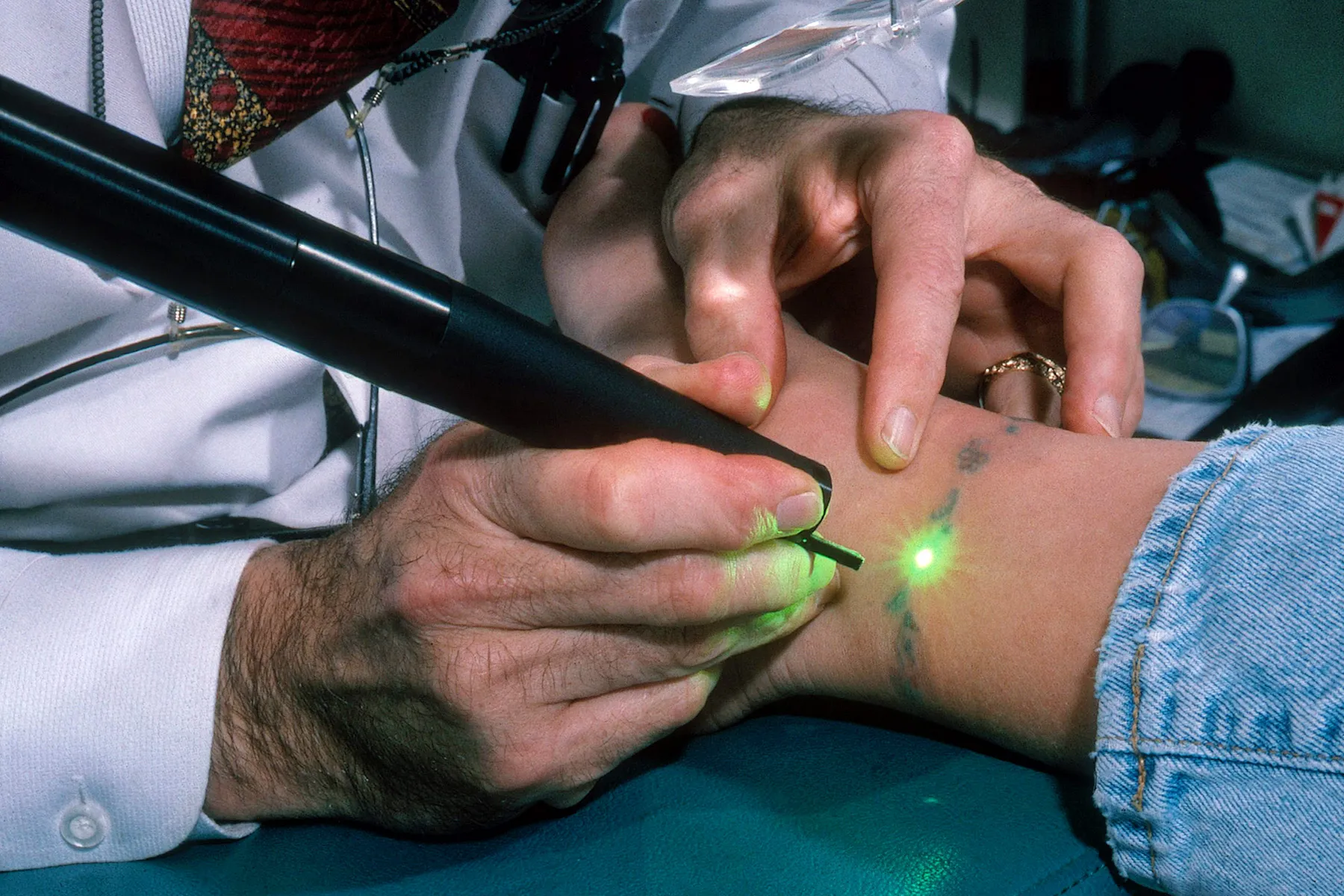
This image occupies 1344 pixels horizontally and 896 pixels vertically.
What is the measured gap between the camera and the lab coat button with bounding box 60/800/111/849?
0.61 meters

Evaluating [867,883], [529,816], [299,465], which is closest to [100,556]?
[299,465]

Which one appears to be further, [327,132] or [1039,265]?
[327,132]

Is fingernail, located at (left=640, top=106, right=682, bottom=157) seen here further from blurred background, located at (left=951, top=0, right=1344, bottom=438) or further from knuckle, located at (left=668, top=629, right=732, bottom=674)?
blurred background, located at (left=951, top=0, right=1344, bottom=438)

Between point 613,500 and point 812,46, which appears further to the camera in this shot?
point 812,46

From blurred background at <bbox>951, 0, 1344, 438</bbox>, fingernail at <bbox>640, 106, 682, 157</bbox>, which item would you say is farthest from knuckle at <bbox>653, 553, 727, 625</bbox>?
blurred background at <bbox>951, 0, 1344, 438</bbox>

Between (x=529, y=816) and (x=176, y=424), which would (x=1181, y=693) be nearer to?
(x=529, y=816)

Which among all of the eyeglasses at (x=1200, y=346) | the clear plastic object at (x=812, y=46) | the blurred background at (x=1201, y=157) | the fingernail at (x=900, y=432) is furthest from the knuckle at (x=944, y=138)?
the eyeglasses at (x=1200, y=346)

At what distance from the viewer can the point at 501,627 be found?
529mm

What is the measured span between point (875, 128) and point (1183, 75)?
1.55m

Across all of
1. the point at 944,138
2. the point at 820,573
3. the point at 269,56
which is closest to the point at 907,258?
the point at 944,138

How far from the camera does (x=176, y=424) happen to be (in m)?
0.81

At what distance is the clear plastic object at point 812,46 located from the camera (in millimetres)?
567

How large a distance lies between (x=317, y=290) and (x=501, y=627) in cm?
21

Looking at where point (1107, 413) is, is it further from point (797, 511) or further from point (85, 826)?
point (85, 826)
